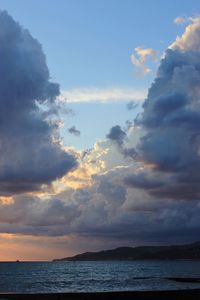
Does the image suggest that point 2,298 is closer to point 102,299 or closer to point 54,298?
point 54,298

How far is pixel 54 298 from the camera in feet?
232

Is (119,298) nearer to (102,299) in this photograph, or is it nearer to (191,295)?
(102,299)

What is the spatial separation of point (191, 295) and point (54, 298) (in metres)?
18.0

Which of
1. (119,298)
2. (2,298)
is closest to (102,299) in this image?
(119,298)

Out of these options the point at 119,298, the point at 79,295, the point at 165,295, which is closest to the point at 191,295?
the point at 165,295

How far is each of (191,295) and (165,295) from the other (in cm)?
340

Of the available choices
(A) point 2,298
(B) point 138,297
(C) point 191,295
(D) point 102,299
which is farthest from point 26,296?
(C) point 191,295

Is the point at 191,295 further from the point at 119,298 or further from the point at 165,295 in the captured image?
the point at 119,298

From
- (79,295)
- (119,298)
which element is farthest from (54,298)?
(119,298)

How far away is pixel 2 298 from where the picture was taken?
74.1 meters

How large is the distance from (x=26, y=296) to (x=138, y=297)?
1493 cm

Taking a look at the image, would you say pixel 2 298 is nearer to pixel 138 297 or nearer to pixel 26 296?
pixel 26 296

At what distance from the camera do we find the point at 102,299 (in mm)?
73000

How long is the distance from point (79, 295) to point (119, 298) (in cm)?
543
